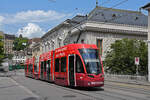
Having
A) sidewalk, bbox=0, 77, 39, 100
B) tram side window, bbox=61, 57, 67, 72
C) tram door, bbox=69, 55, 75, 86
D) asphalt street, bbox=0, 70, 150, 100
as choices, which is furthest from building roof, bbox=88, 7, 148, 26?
sidewalk, bbox=0, 77, 39, 100

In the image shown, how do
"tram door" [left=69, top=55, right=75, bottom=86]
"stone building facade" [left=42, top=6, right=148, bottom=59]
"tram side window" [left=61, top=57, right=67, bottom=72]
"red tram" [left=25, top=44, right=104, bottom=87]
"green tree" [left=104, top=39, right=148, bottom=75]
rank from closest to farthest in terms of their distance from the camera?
"red tram" [left=25, top=44, right=104, bottom=87] < "tram door" [left=69, top=55, right=75, bottom=86] < "tram side window" [left=61, top=57, right=67, bottom=72] < "green tree" [left=104, top=39, right=148, bottom=75] < "stone building facade" [left=42, top=6, right=148, bottom=59]

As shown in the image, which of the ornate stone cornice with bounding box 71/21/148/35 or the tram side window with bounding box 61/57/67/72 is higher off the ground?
the ornate stone cornice with bounding box 71/21/148/35

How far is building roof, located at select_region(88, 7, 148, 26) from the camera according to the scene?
47516 mm

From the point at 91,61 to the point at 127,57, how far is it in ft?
58.6

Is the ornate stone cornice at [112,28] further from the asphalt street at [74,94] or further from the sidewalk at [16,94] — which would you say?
the sidewalk at [16,94]

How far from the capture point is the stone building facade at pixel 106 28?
44.8 meters

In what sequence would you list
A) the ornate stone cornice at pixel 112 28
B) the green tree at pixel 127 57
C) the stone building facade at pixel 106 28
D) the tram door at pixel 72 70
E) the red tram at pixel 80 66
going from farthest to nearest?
the stone building facade at pixel 106 28 → the ornate stone cornice at pixel 112 28 → the green tree at pixel 127 57 → the tram door at pixel 72 70 → the red tram at pixel 80 66

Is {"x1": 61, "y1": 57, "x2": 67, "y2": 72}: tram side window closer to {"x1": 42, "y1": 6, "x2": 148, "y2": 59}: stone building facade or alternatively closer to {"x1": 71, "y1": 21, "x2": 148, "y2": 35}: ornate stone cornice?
{"x1": 42, "y1": 6, "x2": 148, "y2": 59}: stone building facade

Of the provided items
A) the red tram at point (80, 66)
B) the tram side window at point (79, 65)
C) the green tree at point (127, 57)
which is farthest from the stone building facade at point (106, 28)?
the tram side window at point (79, 65)

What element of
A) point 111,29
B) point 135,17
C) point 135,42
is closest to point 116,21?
point 111,29

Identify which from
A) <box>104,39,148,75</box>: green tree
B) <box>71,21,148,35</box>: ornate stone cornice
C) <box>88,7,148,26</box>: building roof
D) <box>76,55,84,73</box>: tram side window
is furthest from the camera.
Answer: <box>88,7,148,26</box>: building roof

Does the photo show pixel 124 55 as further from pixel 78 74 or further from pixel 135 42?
pixel 78 74

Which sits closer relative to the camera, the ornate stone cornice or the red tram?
the red tram

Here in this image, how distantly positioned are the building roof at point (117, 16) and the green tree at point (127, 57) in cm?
1351
